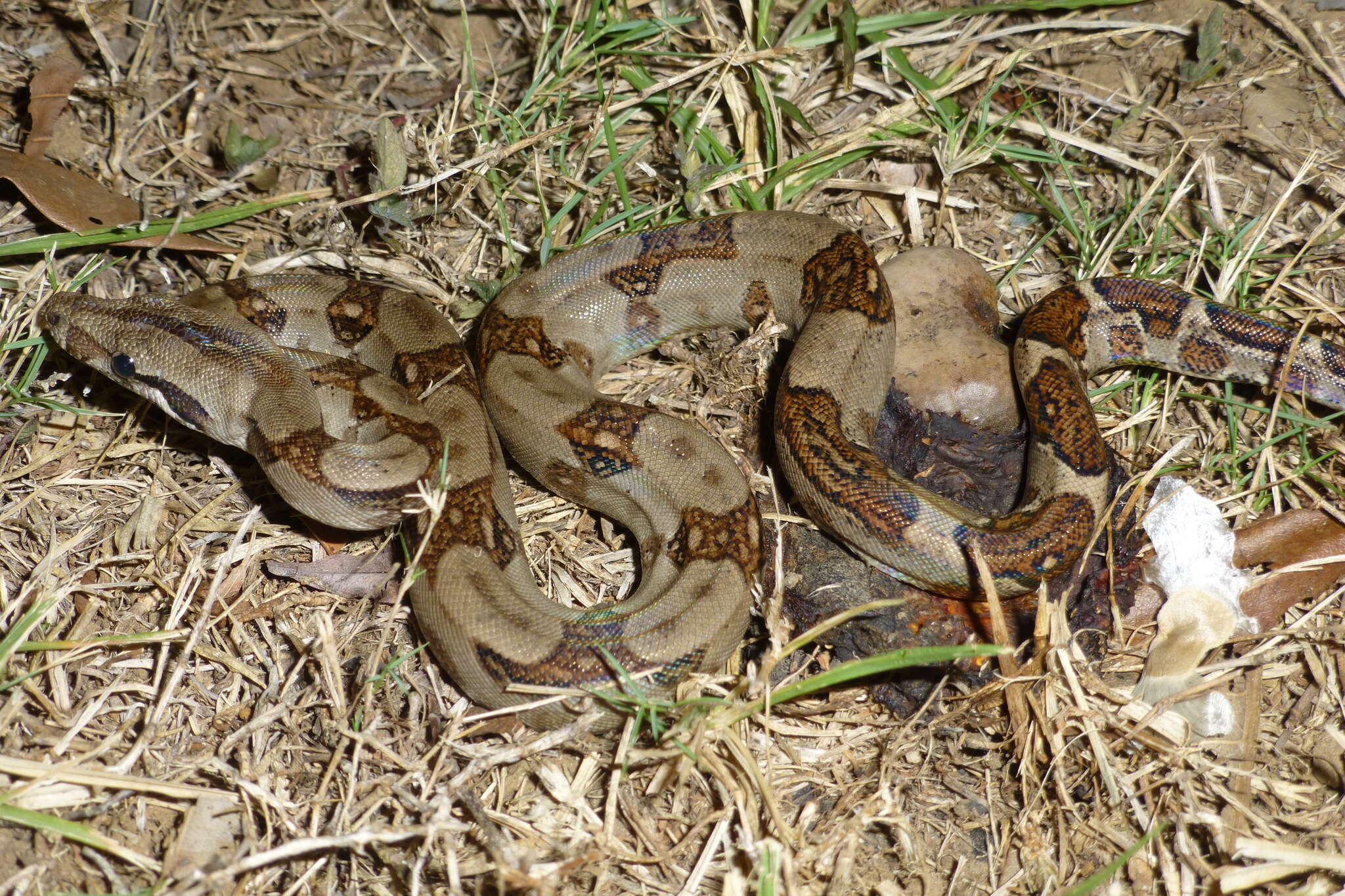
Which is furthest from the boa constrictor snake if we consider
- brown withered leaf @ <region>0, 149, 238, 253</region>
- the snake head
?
brown withered leaf @ <region>0, 149, 238, 253</region>

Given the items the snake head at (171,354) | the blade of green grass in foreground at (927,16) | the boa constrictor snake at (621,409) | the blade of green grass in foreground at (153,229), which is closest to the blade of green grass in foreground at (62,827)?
the boa constrictor snake at (621,409)

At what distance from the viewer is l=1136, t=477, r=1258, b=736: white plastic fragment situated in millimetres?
4992

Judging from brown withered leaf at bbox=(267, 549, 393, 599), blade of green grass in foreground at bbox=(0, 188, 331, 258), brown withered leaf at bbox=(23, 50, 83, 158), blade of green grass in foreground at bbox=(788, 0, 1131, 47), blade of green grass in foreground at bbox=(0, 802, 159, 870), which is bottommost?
brown withered leaf at bbox=(267, 549, 393, 599)

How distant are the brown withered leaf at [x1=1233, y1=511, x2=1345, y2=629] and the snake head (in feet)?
18.4

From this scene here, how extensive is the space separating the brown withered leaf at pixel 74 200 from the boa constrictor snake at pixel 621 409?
64 centimetres

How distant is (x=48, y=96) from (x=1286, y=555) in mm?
8315

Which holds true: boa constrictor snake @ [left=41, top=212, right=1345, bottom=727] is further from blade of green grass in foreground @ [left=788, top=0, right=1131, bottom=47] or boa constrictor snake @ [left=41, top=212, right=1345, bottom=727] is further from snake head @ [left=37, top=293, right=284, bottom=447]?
blade of green grass in foreground @ [left=788, top=0, right=1131, bottom=47]

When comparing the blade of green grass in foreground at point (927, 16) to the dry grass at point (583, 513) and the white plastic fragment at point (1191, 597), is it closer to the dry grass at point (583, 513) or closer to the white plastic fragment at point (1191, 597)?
the dry grass at point (583, 513)

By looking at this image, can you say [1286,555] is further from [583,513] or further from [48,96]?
[48,96]

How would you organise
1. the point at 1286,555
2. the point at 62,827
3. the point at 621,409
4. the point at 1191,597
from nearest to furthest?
the point at 62,827
the point at 1191,597
the point at 1286,555
the point at 621,409

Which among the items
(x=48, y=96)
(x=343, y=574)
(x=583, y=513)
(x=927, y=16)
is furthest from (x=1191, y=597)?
(x=48, y=96)

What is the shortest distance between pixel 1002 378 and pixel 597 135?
3117 mm

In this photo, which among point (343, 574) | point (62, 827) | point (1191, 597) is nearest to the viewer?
point (62, 827)

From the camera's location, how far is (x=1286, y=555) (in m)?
5.38
